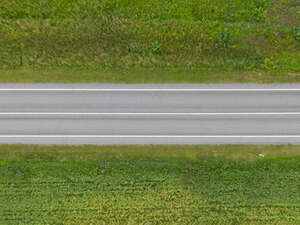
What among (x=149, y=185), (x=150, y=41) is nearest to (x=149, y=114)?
(x=149, y=185)

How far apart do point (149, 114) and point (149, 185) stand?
4463 millimetres

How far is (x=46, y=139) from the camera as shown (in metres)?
17.7

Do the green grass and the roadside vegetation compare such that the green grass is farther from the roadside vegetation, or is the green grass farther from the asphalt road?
the roadside vegetation

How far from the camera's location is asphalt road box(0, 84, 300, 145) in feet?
58.3

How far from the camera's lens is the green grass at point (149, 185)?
1636 cm

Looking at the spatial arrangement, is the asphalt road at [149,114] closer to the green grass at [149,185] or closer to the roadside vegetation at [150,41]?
the green grass at [149,185]

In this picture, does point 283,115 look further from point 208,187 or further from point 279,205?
point 208,187

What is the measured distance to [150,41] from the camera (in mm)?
19734

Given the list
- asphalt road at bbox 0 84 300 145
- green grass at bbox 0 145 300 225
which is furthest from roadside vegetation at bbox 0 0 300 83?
→ green grass at bbox 0 145 300 225

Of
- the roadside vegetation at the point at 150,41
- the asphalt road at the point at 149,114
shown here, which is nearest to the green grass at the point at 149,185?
the asphalt road at the point at 149,114

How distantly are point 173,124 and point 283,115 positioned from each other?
7.20 metres

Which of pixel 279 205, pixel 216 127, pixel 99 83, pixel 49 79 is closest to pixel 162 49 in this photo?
pixel 99 83

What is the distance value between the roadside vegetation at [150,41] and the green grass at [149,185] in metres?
4.95

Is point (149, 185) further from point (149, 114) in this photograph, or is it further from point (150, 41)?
point (150, 41)
